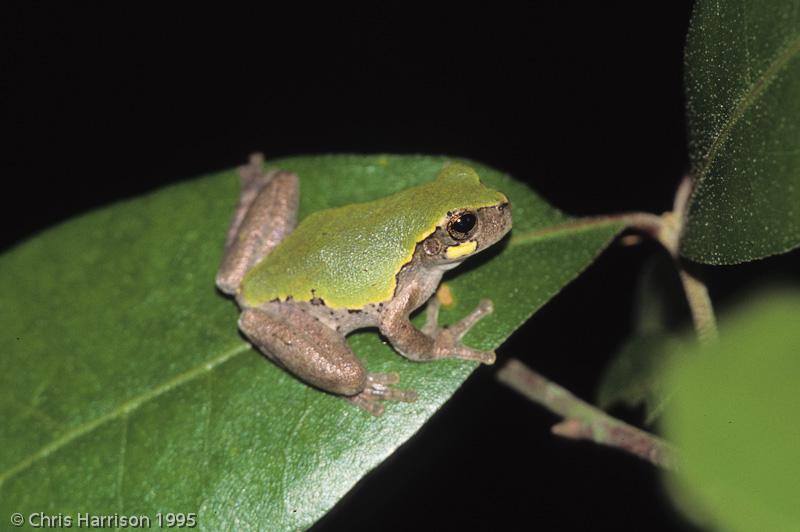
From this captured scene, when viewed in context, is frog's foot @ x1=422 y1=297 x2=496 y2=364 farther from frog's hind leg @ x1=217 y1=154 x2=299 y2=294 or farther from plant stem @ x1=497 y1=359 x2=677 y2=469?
frog's hind leg @ x1=217 y1=154 x2=299 y2=294

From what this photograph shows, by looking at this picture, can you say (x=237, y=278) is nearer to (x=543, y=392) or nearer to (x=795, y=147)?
(x=543, y=392)

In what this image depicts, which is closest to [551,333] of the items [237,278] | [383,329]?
[383,329]

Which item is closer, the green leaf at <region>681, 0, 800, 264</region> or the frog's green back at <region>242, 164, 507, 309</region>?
the green leaf at <region>681, 0, 800, 264</region>

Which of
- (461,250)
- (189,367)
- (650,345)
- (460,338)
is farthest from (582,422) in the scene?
(189,367)

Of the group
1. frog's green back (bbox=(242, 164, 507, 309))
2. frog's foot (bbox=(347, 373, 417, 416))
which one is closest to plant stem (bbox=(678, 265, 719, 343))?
frog's green back (bbox=(242, 164, 507, 309))

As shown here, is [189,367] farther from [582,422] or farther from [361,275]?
[582,422]
